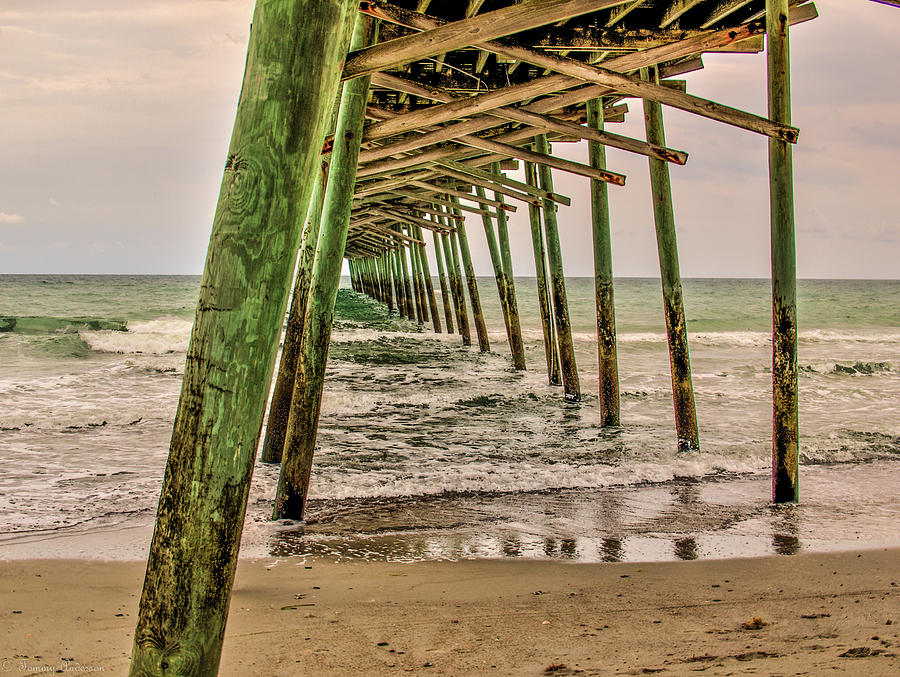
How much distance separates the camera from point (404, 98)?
285 inches

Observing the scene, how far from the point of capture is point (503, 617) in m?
2.51

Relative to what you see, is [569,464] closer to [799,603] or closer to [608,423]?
[608,423]

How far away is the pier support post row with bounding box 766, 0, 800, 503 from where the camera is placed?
12.9ft

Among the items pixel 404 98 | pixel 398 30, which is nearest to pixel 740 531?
pixel 398 30

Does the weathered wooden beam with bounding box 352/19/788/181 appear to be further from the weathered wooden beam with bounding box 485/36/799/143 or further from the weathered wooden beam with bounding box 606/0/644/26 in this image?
the weathered wooden beam with bounding box 606/0/644/26

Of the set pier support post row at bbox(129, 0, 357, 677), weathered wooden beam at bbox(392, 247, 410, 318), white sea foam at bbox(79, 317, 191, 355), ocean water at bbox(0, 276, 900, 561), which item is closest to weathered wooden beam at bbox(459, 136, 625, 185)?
ocean water at bbox(0, 276, 900, 561)

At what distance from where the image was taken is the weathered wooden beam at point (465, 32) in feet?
9.69

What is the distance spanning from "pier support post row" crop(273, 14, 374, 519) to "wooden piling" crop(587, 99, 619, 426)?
2.96 m

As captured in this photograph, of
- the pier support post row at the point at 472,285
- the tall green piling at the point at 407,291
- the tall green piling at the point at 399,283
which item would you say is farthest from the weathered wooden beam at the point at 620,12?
the tall green piling at the point at 399,283

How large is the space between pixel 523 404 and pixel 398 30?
430 cm

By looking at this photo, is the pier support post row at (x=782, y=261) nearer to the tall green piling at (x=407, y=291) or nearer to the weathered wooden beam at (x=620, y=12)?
the weathered wooden beam at (x=620, y=12)

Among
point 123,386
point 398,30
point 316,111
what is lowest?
point 123,386

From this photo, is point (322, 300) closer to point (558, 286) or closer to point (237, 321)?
point (237, 321)

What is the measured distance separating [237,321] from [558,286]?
6.96m
